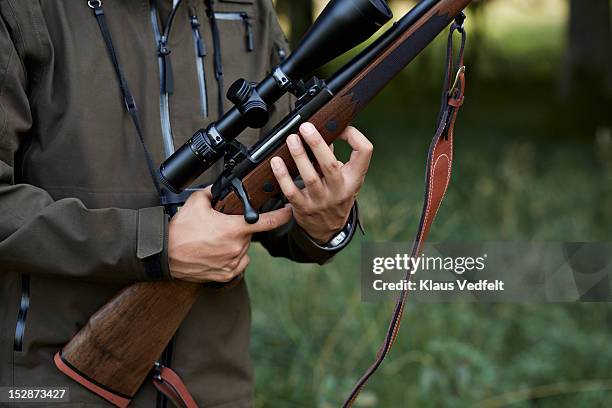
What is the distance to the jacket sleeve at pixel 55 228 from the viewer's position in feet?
6.40

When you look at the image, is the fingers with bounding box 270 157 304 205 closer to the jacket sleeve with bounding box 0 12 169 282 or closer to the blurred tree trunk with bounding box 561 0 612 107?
the jacket sleeve with bounding box 0 12 169 282

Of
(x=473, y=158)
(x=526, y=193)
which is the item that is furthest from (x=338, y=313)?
(x=473, y=158)

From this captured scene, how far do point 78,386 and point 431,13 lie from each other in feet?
4.28

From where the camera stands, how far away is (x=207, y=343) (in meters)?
2.33

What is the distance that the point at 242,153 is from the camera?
2193mm

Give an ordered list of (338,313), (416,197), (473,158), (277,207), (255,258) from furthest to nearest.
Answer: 1. (473,158)
2. (416,197)
3. (255,258)
4. (338,313)
5. (277,207)

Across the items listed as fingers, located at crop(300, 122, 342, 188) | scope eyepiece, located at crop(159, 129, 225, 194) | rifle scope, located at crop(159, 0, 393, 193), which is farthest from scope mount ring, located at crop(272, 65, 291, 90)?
scope eyepiece, located at crop(159, 129, 225, 194)

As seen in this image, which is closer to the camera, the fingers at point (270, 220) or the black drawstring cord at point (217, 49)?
the fingers at point (270, 220)

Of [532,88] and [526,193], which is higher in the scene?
[532,88]

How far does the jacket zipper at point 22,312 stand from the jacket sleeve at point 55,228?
0.26ft

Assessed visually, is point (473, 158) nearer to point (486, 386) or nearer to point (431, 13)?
point (486, 386)

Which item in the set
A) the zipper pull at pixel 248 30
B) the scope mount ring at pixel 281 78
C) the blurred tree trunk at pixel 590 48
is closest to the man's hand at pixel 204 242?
the scope mount ring at pixel 281 78

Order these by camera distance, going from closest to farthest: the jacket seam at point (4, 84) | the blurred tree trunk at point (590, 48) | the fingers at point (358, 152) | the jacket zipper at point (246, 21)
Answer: the jacket seam at point (4, 84) → the fingers at point (358, 152) → the jacket zipper at point (246, 21) → the blurred tree trunk at point (590, 48)

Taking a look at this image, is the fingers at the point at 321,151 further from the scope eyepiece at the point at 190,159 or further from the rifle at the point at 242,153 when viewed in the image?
the scope eyepiece at the point at 190,159
